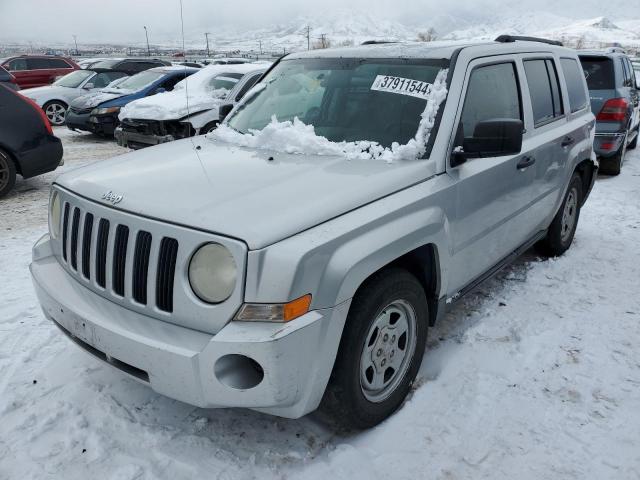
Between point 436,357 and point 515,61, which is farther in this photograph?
point 515,61

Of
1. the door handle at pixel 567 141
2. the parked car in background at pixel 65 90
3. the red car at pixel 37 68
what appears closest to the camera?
the door handle at pixel 567 141

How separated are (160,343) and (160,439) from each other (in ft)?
2.37

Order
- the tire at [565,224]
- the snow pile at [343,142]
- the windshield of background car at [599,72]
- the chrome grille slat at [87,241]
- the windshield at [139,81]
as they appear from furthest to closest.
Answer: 1. the windshield at [139,81]
2. the windshield of background car at [599,72]
3. the tire at [565,224]
4. the snow pile at [343,142]
5. the chrome grille slat at [87,241]

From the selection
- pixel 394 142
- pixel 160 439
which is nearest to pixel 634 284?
pixel 394 142

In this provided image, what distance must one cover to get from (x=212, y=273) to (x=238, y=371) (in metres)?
0.41

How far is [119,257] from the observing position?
2.35 meters

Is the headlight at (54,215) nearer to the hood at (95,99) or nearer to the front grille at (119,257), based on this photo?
the front grille at (119,257)

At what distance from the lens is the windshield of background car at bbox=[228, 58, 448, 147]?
119 inches

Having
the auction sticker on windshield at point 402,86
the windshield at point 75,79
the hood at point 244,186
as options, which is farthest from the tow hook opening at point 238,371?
the windshield at point 75,79

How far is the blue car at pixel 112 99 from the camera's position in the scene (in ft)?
37.2

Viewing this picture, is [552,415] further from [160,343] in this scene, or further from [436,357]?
[160,343]

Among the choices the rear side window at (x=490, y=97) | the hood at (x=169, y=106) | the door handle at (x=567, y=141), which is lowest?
the hood at (x=169, y=106)

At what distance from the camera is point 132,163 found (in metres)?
2.98

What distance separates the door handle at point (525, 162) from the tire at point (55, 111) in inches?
525
